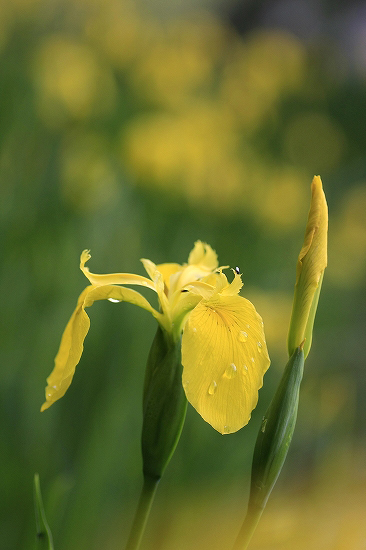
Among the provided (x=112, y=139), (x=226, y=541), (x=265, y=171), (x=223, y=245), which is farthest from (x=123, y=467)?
(x=265, y=171)

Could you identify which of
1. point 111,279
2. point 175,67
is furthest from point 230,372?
point 175,67

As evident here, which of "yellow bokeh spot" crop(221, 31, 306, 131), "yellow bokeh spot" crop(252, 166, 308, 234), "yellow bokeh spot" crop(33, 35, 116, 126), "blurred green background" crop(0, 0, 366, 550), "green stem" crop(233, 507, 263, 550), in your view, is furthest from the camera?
"yellow bokeh spot" crop(221, 31, 306, 131)

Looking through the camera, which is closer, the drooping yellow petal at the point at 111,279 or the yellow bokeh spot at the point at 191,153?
the drooping yellow petal at the point at 111,279

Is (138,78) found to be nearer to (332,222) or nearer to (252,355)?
(332,222)

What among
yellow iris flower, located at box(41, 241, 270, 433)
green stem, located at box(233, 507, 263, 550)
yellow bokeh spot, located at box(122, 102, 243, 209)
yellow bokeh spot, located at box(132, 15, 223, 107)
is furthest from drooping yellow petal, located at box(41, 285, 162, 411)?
yellow bokeh spot, located at box(132, 15, 223, 107)

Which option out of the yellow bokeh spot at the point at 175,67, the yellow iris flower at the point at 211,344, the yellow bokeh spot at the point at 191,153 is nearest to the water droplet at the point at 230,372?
the yellow iris flower at the point at 211,344

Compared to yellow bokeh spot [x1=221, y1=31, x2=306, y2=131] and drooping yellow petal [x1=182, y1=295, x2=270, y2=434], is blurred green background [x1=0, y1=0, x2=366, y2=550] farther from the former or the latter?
drooping yellow petal [x1=182, y1=295, x2=270, y2=434]

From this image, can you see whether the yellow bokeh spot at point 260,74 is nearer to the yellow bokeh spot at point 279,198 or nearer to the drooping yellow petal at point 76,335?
the yellow bokeh spot at point 279,198
